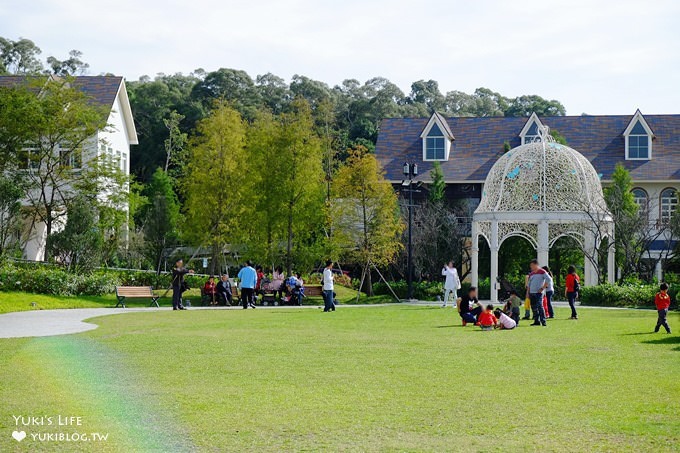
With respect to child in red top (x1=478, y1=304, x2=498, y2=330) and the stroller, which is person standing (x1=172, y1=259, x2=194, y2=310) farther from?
child in red top (x1=478, y1=304, x2=498, y2=330)

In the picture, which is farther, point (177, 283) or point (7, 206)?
point (7, 206)

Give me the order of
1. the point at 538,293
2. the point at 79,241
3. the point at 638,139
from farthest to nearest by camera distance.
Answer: the point at 638,139 → the point at 79,241 → the point at 538,293

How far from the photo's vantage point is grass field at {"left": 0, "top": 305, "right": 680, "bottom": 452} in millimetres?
9094

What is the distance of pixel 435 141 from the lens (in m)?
55.3

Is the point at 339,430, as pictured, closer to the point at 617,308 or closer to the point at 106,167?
the point at 617,308

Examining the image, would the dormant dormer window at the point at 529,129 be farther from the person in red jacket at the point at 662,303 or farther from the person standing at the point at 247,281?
the person in red jacket at the point at 662,303

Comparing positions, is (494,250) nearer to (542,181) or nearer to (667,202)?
(542,181)

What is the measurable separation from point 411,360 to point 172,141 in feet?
197

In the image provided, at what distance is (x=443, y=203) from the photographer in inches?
1908

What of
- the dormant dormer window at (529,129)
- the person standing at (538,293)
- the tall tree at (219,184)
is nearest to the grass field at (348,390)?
the person standing at (538,293)

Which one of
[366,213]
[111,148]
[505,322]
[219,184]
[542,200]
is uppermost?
[111,148]

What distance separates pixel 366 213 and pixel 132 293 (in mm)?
11568

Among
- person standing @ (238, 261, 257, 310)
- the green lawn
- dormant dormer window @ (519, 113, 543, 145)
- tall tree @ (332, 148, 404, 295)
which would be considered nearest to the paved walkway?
the green lawn

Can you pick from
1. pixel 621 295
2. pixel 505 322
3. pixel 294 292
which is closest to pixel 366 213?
pixel 294 292
